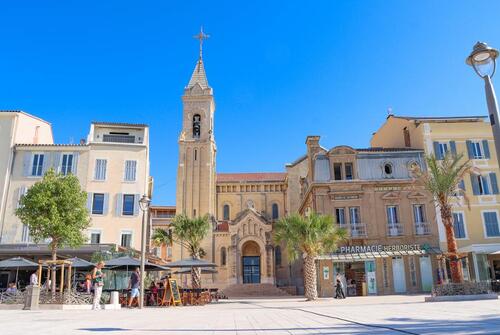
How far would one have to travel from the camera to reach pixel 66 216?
2447 cm

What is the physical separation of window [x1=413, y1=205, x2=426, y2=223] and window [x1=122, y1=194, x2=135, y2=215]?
22337 mm

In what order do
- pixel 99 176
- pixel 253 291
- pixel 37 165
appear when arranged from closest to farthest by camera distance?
pixel 37 165 < pixel 99 176 < pixel 253 291

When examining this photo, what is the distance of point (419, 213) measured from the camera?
115ft

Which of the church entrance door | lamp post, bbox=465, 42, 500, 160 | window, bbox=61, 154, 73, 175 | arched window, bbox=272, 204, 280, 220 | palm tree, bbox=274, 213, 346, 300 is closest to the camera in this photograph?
lamp post, bbox=465, 42, 500, 160

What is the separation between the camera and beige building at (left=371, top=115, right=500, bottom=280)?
107ft

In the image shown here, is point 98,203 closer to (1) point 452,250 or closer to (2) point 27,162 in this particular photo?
(2) point 27,162

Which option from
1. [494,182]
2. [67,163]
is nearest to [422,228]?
[494,182]

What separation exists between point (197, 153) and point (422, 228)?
3015 centimetres

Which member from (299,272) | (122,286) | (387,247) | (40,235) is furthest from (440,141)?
(40,235)

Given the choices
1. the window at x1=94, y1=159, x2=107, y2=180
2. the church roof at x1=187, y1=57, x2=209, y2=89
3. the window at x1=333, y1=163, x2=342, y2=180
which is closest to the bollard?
the window at x1=94, y1=159, x2=107, y2=180

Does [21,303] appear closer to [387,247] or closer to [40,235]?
[40,235]

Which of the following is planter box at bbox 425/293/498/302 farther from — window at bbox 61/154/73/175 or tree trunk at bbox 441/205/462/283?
window at bbox 61/154/73/175

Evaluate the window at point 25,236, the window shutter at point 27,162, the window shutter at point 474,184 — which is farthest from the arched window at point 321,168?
the window shutter at point 27,162

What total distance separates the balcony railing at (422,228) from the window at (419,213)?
0.93 ft
